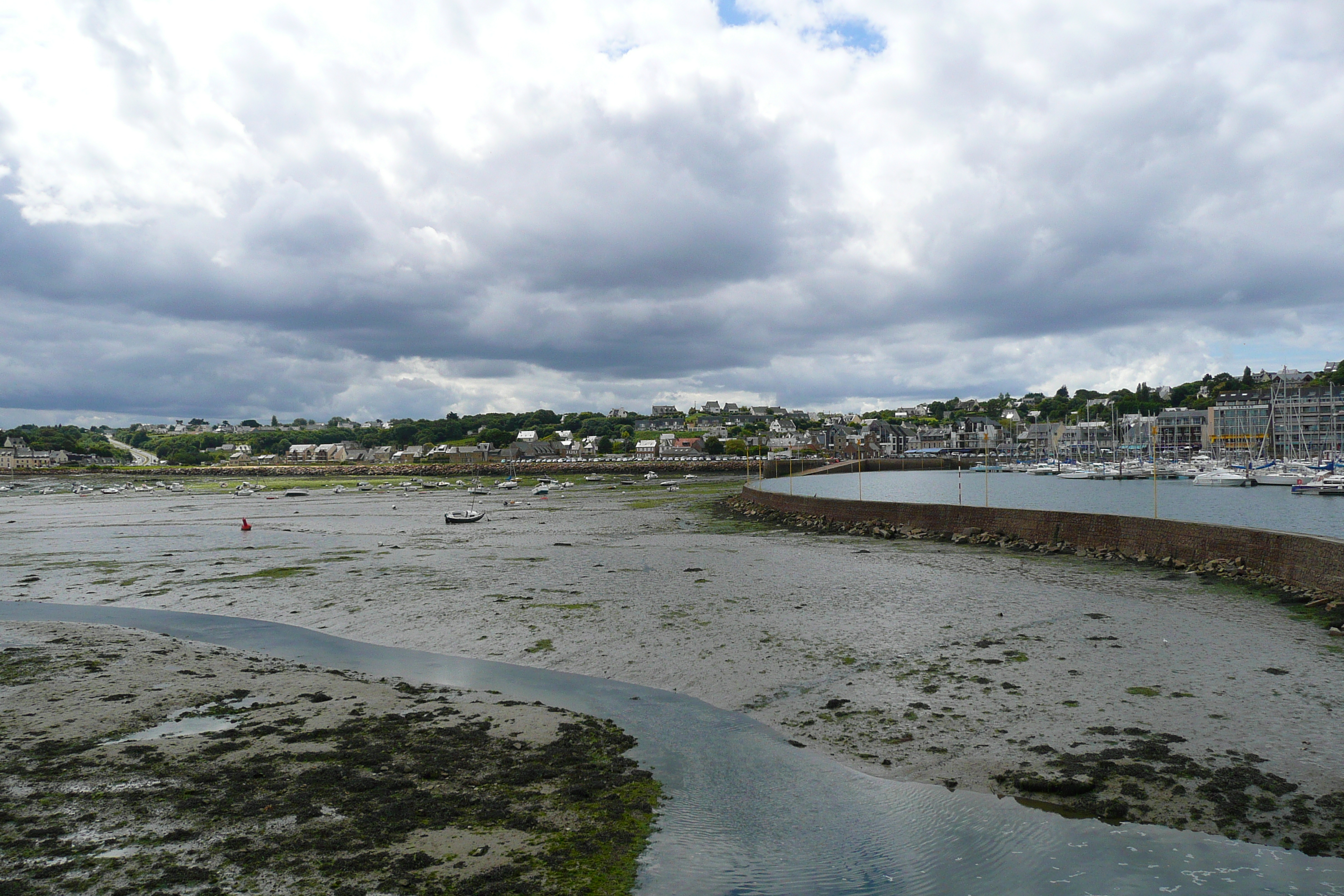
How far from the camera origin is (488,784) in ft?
25.2

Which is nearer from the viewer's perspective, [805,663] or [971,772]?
[971,772]

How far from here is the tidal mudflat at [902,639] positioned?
8.18 meters

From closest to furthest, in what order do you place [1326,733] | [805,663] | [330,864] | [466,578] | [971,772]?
[330,864]
[971,772]
[1326,733]
[805,663]
[466,578]

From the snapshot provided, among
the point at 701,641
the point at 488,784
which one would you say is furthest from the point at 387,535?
the point at 488,784

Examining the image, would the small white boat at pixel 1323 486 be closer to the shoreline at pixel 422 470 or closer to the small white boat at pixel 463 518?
the small white boat at pixel 463 518

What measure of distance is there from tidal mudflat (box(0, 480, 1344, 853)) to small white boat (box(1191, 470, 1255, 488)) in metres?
59.1

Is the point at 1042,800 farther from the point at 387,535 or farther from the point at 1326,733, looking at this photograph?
the point at 387,535

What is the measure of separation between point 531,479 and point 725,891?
107m

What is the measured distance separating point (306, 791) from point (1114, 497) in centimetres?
6752

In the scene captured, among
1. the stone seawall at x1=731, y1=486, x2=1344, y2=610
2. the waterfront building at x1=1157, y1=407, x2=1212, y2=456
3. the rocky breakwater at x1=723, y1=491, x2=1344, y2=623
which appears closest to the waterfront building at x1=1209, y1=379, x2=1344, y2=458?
the waterfront building at x1=1157, y1=407, x2=1212, y2=456

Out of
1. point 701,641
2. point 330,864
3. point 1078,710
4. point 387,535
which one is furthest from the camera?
point 387,535

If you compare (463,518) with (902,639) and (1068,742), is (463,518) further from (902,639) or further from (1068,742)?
(1068,742)

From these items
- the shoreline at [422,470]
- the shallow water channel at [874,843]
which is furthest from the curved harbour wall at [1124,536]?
the shoreline at [422,470]

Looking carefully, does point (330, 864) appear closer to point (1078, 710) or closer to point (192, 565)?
point (1078, 710)
